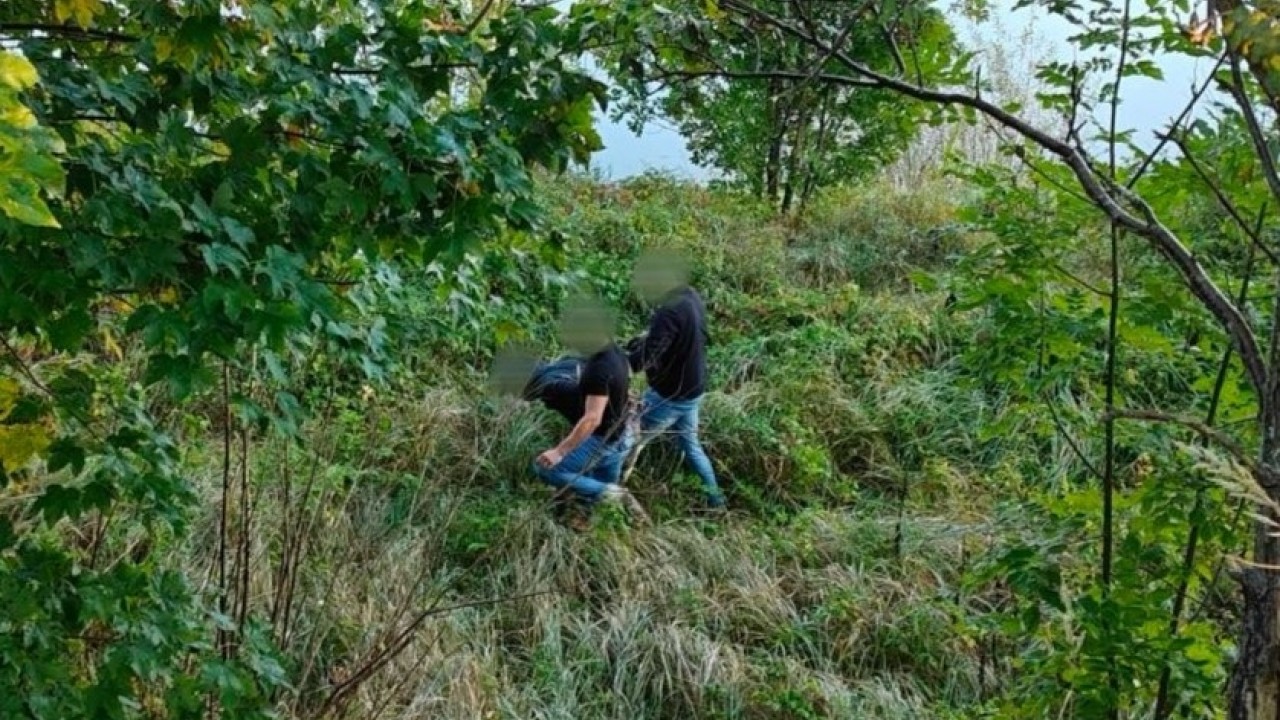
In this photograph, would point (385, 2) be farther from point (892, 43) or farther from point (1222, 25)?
point (1222, 25)

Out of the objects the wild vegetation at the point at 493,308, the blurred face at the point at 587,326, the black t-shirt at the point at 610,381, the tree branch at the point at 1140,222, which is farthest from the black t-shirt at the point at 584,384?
the tree branch at the point at 1140,222

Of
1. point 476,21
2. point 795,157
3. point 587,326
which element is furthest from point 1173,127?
point 795,157

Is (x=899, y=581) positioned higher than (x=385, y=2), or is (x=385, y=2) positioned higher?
(x=385, y=2)

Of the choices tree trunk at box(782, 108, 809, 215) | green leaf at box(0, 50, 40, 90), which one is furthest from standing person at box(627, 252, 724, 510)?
tree trunk at box(782, 108, 809, 215)

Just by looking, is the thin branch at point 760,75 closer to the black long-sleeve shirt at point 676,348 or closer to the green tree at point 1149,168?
the green tree at point 1149,168

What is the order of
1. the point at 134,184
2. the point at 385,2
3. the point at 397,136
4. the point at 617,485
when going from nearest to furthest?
1. the point at 134,184
2. the point at 397,136
3. the point at 385,2
4. the point at 617,485

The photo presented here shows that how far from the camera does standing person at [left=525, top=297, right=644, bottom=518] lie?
13.8ft

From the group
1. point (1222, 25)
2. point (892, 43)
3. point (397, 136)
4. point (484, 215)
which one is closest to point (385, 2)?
point (397, 136)

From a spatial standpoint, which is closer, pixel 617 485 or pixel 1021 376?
pixel 1021 376

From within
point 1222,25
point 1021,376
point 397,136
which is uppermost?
point 1222,25

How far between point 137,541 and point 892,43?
2923 millimetres

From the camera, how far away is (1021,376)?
2105 mm

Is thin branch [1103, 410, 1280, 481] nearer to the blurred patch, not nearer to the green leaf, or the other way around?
the green leaf

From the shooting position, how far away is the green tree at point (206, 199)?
1.45 metres
